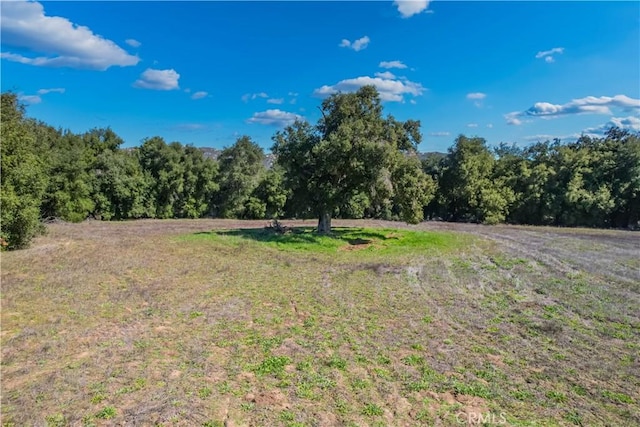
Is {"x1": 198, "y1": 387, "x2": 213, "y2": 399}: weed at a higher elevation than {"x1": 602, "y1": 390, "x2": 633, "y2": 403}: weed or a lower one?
lower

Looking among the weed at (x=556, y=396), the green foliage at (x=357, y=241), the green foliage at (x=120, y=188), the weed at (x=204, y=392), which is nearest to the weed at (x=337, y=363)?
the weed at (x=204, y=392)

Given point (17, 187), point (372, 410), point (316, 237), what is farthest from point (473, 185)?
point (372, 410)

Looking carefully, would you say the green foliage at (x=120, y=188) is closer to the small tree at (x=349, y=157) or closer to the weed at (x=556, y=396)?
the small tree at (x=349, y=157)

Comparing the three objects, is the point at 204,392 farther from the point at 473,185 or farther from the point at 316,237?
the point at 473,185

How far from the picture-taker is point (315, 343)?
826 centimetres

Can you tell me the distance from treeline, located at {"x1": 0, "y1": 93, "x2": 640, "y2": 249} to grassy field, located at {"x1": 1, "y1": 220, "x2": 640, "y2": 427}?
1846 cm

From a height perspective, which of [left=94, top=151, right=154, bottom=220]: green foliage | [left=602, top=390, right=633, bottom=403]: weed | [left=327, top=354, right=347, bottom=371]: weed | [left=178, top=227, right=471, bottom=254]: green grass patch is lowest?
[left=327, top=354, right=347, bottom=371]: weed

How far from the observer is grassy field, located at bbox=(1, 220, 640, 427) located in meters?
5.74

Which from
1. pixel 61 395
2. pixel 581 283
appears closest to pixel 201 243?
pixel 61 395

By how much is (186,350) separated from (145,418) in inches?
95.7

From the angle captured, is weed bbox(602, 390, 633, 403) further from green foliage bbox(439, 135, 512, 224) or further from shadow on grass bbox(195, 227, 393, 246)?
green foliage bbox(439, 135, 512, 224)

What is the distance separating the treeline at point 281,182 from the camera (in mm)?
37156

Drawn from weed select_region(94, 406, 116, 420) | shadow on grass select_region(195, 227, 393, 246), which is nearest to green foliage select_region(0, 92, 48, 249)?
shadow on grass select_region(195, 227, 393, 246)

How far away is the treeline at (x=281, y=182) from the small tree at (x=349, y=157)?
838cm
